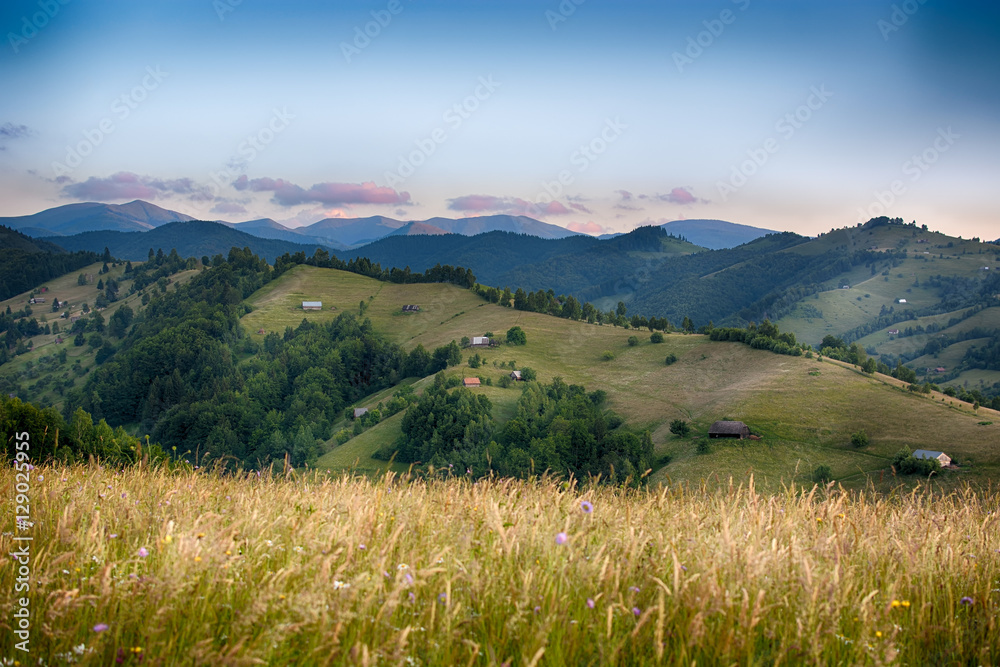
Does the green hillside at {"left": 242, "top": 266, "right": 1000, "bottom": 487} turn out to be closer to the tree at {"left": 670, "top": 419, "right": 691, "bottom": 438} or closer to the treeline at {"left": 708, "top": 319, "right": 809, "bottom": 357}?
the tree at {"left": 670, "top": 419, "right": 691, "bottom": 438}

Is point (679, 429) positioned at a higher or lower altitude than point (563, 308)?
lower

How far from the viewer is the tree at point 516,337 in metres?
117

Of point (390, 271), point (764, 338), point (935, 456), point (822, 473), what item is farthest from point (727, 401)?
point (390, 271)

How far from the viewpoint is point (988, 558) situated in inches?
163

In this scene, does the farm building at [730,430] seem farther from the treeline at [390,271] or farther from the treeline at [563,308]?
the treeline at [390,271]

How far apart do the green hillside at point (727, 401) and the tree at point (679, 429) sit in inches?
38.0

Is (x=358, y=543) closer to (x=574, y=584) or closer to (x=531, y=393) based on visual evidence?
(x=574, y=584)

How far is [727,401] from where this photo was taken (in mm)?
76688

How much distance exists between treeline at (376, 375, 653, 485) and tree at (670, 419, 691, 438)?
4.21 m

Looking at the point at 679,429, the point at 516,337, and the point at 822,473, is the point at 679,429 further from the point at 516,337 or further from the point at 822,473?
the point at 516,337

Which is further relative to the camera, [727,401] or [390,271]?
[390,271]

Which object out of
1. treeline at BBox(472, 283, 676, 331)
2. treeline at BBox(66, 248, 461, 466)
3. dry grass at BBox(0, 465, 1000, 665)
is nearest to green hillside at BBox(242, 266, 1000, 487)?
treeline at BBox(472, 283, 676, 331)

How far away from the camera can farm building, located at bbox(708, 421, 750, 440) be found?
67.1m

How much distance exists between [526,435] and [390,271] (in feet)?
431
